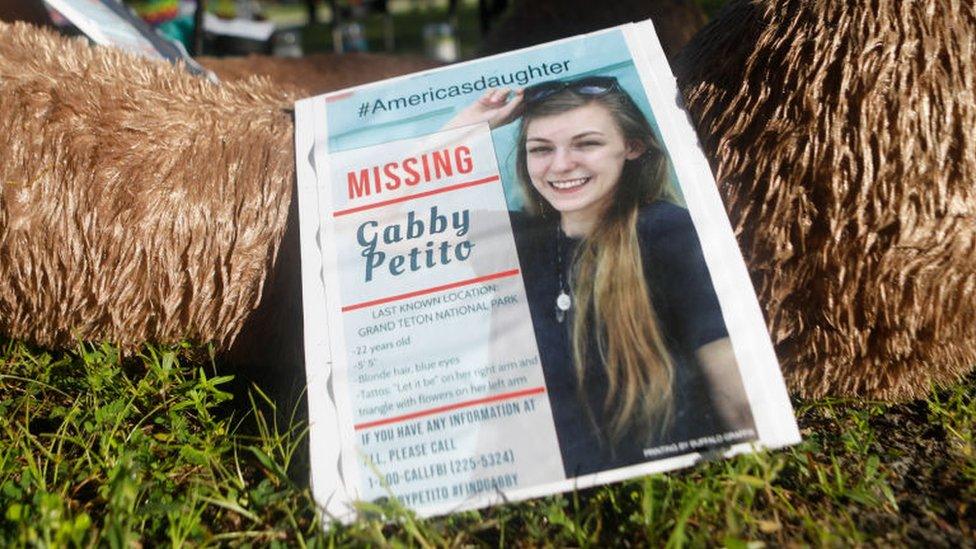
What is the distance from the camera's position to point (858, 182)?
2.64ft

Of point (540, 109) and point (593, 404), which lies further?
point (540, 109)

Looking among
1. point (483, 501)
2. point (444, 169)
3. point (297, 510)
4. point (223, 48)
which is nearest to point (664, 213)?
point (444, 169)

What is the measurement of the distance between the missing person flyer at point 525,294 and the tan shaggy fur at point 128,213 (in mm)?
92

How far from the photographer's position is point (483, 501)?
79 cm

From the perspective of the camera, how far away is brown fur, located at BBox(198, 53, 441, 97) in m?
1.88

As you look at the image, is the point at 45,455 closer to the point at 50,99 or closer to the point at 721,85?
the point at 50,99

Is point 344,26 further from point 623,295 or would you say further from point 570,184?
point 623,295

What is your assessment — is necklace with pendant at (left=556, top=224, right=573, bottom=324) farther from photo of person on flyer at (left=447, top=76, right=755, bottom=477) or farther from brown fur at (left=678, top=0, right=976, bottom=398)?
brown fur at (left=678, top=0, right=976, bottom=398)

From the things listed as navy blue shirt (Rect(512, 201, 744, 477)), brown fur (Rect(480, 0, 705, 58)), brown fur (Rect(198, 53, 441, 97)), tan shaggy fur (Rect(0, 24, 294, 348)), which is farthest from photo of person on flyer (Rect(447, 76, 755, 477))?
brown fur (Rect(198, 53, 441, 97))

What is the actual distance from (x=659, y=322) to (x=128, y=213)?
69 centimetres

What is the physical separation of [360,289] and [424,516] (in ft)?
0.92

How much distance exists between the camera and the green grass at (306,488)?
78cm

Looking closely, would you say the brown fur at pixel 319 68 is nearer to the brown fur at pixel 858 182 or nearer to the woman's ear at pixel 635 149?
the woman's ear at pixel 635 149

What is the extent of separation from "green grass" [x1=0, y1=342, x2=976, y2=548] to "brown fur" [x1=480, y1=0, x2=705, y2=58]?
1127 mm
